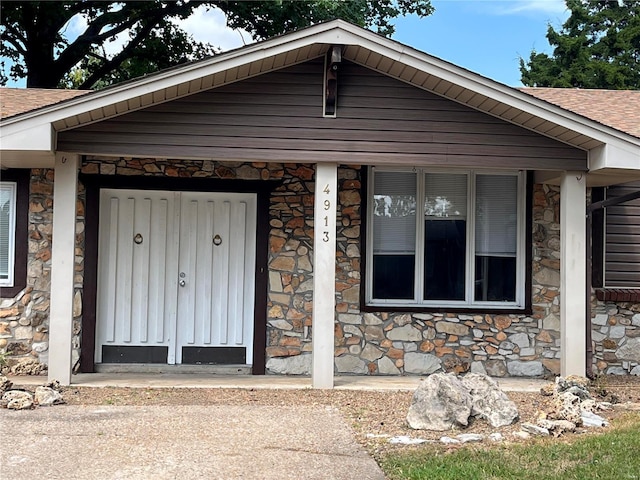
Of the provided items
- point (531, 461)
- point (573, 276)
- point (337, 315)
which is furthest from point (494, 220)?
point (531, 461)

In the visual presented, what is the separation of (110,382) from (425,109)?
187 inches

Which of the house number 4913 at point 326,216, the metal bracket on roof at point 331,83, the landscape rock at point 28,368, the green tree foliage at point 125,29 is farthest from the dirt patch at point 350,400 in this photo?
the green tree foliage at point 125,29

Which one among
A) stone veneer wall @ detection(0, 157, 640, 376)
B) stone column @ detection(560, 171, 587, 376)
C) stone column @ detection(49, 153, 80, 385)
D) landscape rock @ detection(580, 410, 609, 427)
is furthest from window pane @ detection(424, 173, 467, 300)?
stone column @ detection(49, 153, 80, 385)

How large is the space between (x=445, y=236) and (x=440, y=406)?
3.54m

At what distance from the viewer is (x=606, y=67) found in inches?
896

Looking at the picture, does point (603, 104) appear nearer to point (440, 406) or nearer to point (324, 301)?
point (324, 301)

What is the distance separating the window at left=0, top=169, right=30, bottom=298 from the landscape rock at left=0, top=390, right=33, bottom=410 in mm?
2347

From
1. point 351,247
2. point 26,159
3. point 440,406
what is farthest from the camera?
point 351,247

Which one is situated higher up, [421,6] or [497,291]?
[421,6]

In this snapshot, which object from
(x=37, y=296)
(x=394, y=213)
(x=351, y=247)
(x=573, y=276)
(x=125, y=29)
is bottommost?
(x=37, y=296)

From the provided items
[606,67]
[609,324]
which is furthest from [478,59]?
[609,324]

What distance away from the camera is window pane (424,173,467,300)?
953 centimetres

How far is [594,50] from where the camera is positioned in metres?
24.2

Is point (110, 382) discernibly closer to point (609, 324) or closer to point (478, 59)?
point (609, 324)
